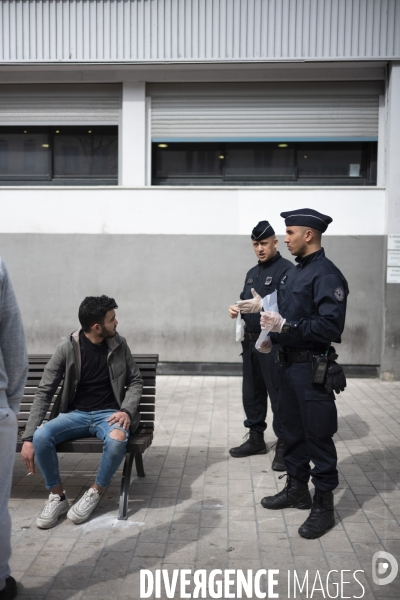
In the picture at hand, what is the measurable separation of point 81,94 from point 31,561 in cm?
765

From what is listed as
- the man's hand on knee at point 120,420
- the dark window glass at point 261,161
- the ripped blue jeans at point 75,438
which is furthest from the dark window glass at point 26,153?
the man's hand on knee at point 120,420

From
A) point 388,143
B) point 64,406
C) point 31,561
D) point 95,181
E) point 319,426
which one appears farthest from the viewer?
point 95,181

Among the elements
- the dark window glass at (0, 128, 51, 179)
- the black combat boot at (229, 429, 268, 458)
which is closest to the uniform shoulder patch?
the black combat boot at (229, 429, 268, 458)

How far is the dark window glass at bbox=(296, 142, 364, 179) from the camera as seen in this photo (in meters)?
9.81

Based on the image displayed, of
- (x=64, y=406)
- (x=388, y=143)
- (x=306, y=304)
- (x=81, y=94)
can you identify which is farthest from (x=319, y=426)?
(x=81, y=94)

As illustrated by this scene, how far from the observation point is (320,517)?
413cm

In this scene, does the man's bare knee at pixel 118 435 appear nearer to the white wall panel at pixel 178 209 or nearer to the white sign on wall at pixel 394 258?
the white wall panel at pixel 178 209

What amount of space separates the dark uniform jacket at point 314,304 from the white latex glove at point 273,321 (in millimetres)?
77

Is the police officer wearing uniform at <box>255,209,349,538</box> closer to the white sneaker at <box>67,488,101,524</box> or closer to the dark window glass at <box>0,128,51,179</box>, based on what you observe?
the white sneaker at <box>67,488,101,524</box>

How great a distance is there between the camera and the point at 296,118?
31.7 ft

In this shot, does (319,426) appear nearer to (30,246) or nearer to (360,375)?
(360,375)

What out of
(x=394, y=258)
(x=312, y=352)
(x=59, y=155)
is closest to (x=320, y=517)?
(x=312, y=352)

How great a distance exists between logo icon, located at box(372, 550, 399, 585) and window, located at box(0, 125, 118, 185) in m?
7.39

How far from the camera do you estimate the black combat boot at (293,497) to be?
177 inches
